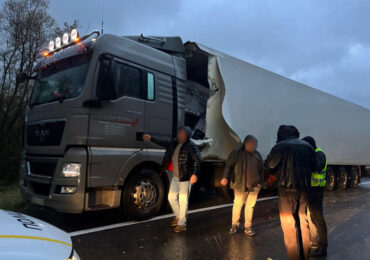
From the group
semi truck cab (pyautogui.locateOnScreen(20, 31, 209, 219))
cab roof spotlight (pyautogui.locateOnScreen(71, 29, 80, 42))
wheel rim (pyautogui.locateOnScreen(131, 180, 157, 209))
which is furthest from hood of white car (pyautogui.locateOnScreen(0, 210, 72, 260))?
cab roof spotlight (pyautogui.locateOnScreen(71, 29, 80, 42))

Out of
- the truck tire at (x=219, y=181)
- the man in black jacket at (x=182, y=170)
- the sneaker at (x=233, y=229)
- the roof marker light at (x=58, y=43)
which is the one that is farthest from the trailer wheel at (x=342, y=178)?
the roof marker light at (x=58, y=43)

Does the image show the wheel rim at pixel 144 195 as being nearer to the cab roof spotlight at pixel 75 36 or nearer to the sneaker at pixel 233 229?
the sneaker at pixel 233 229

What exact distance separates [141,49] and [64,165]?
2.51 m

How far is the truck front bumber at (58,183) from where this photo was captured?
Result: 13.8 ft

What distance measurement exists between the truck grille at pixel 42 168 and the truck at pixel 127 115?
0.05ft

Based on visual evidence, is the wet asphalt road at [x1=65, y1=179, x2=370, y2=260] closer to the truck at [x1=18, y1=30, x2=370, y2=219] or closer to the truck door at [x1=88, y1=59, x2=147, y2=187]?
the truck at [x1=18, y1=30, x2=370, y2=219]

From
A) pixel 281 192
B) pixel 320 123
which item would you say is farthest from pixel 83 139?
pixel 320 123

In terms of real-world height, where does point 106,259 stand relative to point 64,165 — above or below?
below

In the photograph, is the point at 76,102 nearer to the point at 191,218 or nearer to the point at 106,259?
the point at 106,259

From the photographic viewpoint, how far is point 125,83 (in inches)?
193

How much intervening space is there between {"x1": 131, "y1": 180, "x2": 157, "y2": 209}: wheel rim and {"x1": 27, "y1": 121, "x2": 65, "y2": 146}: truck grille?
4.99ft

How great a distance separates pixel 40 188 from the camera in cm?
467

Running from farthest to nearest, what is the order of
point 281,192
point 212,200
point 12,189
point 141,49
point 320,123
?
1. point 320,123
2. point 12,189
3. point 212,200
4. point 141,49
5. point 281,192

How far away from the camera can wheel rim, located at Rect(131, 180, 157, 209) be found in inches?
193
